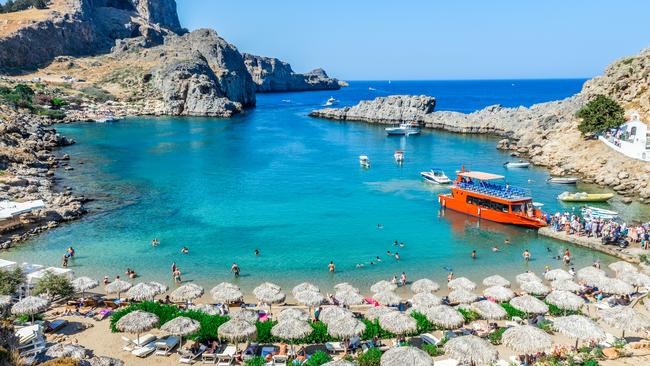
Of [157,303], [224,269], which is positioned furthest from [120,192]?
[157,303]

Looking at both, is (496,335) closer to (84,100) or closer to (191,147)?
(191,147)

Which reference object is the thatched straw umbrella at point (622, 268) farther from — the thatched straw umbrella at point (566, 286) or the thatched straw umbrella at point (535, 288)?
the thatched straw umbrella at point (535, 288)

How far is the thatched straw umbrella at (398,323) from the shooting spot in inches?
798

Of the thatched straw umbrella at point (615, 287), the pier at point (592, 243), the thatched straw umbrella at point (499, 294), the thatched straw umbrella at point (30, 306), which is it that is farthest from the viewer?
the pier at point (592, 243)

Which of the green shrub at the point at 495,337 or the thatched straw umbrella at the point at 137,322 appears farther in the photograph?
the green shrub at the point at 495,337

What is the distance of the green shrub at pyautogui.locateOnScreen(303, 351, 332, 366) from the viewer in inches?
738

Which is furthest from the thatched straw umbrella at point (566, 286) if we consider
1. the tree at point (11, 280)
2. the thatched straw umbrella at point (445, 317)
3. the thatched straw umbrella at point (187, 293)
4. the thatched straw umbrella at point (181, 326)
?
the tree at point (11, 280)

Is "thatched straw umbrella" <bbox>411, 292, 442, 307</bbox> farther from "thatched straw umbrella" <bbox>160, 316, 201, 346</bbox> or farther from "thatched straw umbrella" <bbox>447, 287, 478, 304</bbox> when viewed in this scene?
"thatched straw umbrella" <bbox>160, 316, 201, 346</bbox>

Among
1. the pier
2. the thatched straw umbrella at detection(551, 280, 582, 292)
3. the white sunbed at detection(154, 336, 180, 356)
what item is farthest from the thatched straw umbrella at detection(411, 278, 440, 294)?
the pier

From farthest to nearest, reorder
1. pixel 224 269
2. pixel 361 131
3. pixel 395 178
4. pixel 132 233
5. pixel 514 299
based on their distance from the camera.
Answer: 1. pixel 361 131
2. pixel 395 178
3. pixel 132 233
4. pixel 224 269
5. pixel 514 299

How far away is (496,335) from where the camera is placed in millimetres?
21031

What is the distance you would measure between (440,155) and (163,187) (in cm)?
4290

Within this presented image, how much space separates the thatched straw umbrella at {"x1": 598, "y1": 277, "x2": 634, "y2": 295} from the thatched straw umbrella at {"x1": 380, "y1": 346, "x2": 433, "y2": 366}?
1308cm

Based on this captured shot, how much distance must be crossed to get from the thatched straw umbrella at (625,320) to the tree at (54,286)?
25947 millimetres
